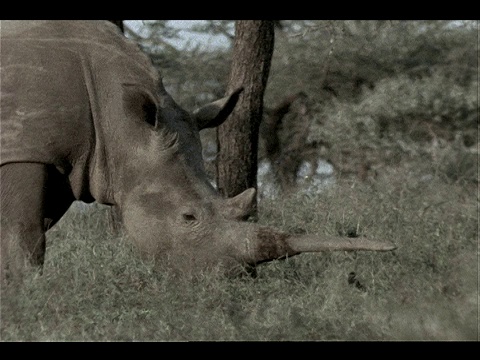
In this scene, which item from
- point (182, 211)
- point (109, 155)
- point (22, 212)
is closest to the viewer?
point (22, 212)

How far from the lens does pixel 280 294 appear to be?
26.8ft

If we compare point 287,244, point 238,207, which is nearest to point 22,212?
point 238,207

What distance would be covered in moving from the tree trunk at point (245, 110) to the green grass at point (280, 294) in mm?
1195

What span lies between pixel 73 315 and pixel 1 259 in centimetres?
76

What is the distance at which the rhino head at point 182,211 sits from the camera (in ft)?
27.2

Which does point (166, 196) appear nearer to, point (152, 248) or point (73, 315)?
point (152, 248)

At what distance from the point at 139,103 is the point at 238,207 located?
90 centimetres

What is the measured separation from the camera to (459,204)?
10.6 m

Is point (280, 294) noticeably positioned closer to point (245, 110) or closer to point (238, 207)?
point (238, 207)

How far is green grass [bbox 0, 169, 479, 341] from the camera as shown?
719 centimetres

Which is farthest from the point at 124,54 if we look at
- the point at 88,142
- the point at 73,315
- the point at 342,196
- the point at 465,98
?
the point at 465,98

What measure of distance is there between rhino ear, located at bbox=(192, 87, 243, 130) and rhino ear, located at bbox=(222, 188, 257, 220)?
84 cm

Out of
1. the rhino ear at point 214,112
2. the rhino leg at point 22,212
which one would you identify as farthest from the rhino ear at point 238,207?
the rhino leg at point 22,212

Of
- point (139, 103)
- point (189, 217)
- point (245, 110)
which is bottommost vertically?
point (245, 110)
